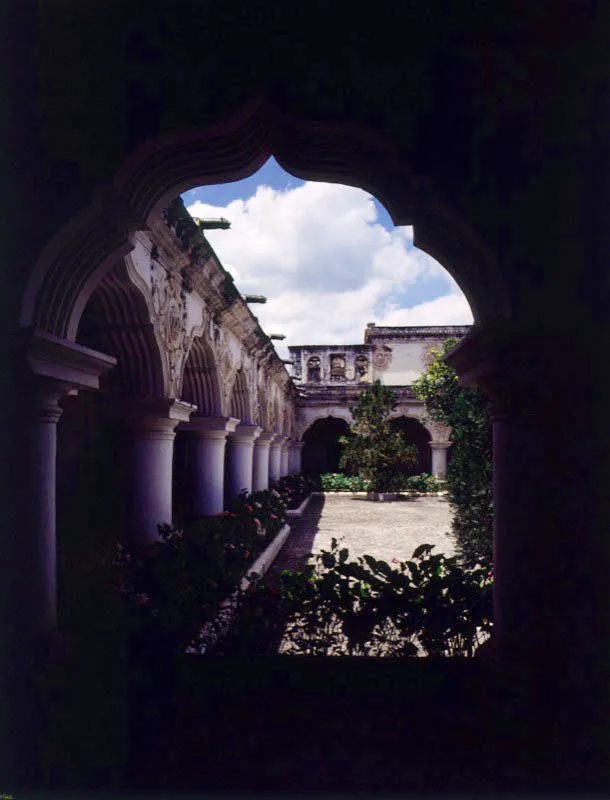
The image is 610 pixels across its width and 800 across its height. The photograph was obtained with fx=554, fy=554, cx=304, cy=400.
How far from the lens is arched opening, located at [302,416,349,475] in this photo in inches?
1106

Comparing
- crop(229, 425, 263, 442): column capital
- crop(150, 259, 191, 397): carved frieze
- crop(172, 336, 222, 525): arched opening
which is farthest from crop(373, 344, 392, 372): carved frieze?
crop(150, 259, 191, 397): carved frieze

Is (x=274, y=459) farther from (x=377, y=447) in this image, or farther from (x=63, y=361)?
(x=63, y=361)

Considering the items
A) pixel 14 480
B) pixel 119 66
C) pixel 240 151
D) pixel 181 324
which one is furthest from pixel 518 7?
pixel 181 324

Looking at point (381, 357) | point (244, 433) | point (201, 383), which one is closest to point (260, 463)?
point (244, 433)

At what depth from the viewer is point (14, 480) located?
2705mm

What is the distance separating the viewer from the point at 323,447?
1110 inches

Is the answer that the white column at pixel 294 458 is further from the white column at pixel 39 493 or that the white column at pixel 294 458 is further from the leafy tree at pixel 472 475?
the white column at pixel 39 493

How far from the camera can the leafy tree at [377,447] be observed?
20516 mm

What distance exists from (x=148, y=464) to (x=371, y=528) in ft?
28.2

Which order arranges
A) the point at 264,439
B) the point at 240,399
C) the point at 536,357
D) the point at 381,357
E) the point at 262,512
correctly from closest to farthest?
the point at 536,357
the point at 262,512
the point at 240,399
the point at 264,439
the point at 381,357

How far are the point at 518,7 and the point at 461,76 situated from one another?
15.1 inches

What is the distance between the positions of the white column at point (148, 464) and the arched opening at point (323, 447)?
22.4 meters

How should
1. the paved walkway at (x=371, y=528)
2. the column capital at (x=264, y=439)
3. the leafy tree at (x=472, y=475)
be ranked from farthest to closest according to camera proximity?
the column capital at (x=264, y=439) → the paved walkway at (x=371, y=528) → the leafy tree at (x=472, y=475)

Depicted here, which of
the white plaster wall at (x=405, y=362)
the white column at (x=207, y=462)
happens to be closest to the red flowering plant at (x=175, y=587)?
the white column at (x=207, y=462)
